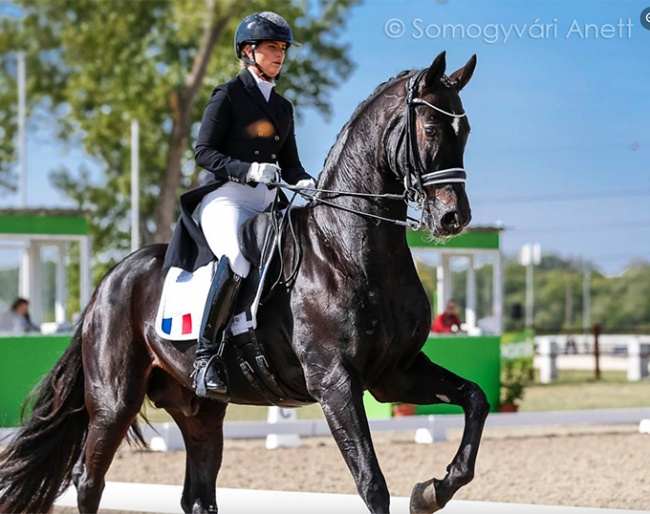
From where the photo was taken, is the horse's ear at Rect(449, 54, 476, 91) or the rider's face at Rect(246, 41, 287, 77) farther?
the rider's face at Rect(246, 41, 287, 77)

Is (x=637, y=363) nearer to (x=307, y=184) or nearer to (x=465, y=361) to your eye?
(x=465, y=361)

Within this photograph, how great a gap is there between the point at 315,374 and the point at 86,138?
2567 cm

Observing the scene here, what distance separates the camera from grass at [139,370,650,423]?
48.1 ft

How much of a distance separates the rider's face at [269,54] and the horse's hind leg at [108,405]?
1578 millimetres

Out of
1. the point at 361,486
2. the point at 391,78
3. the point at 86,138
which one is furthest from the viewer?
the point at 86,138

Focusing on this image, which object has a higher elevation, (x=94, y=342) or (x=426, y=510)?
(x=94, y=342)

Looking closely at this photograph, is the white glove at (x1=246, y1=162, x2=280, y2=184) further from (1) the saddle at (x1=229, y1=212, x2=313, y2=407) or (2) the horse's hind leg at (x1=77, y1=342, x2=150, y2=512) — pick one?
(2) the horse's hind leg at (x1=77, y1=342, x2=150, y2=512)

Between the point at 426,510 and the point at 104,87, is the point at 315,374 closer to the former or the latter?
the point at 426,510

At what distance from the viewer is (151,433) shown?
A: 11.2 meters

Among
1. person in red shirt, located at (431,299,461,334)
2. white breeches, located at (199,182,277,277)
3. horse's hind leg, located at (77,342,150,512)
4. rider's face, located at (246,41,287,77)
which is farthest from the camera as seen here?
person in red shirt, located at (431,299,461,334)

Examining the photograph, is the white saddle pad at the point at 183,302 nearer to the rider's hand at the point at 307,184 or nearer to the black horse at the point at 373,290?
A: the black horse at the point at 373,290

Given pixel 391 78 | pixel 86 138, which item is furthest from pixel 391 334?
pixel 86 138

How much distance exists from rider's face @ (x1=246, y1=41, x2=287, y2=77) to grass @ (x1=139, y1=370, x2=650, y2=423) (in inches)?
308

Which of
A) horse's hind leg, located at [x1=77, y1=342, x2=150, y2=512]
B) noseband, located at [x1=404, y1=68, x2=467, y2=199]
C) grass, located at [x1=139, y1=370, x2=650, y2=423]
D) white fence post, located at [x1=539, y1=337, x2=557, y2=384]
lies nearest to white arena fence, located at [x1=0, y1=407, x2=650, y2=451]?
grass, located at [x1=139, y1=370, x2=650, y2=423]
